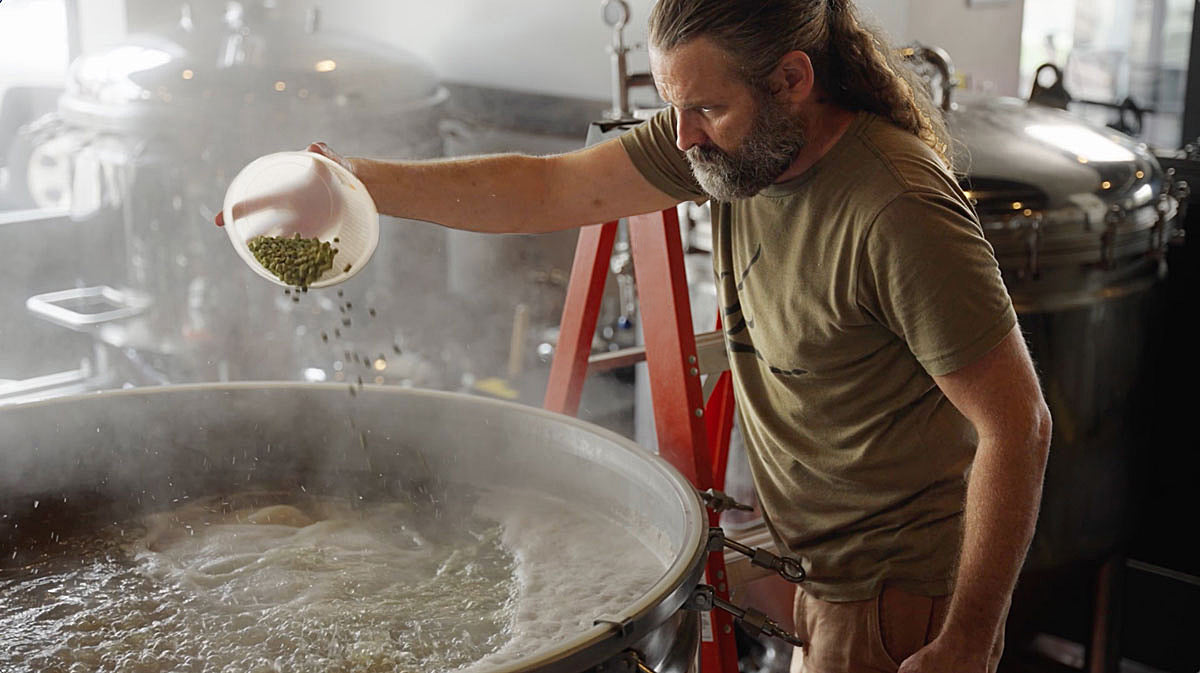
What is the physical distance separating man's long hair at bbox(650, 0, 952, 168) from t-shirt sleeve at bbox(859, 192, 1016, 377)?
0.62 feet

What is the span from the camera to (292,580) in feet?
5.78

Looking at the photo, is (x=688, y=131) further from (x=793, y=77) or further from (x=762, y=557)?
(x=762, y=557)

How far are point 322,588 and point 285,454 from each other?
0.46 metres

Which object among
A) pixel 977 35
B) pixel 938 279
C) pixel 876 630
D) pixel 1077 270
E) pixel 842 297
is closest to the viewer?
pixel 938 279

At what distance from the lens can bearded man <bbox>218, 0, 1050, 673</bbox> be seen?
1409 millimetres

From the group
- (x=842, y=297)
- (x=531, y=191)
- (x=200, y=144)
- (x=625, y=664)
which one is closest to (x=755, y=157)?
(x=842, y=297)

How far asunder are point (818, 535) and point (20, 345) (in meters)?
3.59

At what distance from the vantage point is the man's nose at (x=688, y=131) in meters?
1.55

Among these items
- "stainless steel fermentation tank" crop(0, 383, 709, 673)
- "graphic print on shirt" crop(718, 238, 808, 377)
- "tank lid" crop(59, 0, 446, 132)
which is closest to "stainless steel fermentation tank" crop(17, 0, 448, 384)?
"tank lid" crop(59, 0, 446, 132)

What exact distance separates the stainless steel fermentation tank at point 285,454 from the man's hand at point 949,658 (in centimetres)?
43

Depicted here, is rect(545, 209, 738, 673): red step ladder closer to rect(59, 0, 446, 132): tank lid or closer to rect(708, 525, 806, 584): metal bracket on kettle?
rect(708, 525, 806, 584): metal bracket on kettle

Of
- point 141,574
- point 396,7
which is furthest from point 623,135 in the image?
point 396,7

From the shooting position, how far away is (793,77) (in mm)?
1516

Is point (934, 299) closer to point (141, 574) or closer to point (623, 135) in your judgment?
point (623, 135)
